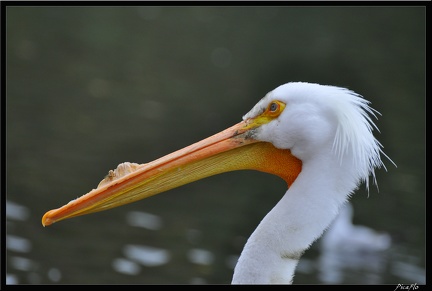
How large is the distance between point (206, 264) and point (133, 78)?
812cm

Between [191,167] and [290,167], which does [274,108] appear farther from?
[191,167]

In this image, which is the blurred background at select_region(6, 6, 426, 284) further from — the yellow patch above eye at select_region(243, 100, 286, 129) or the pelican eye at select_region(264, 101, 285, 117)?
the pelican eye at select_region(264, 101, 285, 117)

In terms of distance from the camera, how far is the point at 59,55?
56.2ft

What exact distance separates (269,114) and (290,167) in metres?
0.29

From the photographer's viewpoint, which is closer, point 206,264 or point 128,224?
point 206,264

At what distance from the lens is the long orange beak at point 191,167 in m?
4.25

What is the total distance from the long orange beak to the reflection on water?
330 cm

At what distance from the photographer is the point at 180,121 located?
43.1 ft

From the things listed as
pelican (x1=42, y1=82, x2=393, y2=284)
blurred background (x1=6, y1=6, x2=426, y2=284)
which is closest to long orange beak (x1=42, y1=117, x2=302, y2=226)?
pelican (x1=42, y1=82, x2=393, y2=284)

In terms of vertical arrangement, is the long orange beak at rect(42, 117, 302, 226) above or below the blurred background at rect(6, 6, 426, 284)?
below

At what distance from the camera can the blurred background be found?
8703 millimetres

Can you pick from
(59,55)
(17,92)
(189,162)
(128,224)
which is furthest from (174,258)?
(59,55)

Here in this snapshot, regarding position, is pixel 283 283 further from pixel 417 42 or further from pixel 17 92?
pixel 417 42

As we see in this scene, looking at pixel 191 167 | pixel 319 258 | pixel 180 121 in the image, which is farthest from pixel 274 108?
pixel 180 121
